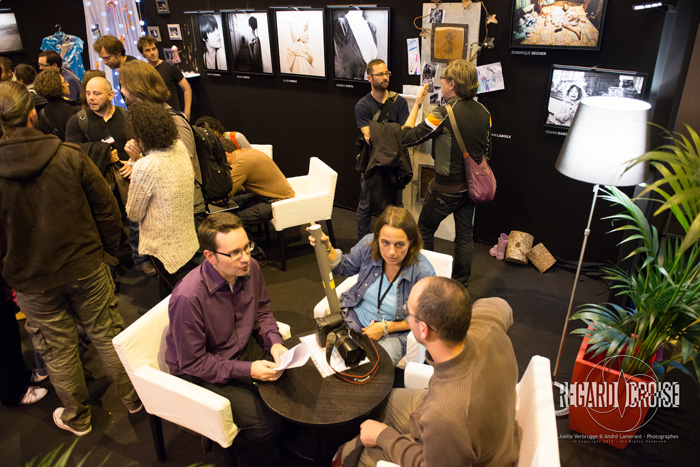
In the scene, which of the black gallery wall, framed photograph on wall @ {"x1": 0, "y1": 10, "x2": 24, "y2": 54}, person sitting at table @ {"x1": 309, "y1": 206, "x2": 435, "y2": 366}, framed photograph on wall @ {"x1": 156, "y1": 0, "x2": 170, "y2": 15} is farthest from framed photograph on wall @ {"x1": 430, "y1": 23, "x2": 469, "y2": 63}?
framed photograph on wall @ {"x1": 0, "y1": 10, "x2": 24, "y2": 54}

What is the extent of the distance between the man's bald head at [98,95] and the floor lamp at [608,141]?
2.86 metres

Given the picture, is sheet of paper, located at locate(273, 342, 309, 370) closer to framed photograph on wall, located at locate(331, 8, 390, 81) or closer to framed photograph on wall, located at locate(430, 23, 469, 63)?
framed photograph on wall, located at locate(430, 23, 469, 63)

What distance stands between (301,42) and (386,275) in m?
3.44

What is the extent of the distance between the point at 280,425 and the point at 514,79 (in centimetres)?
310

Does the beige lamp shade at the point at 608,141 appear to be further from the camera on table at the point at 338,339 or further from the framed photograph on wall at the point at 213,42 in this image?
the framed photograph on wall at the point at 213,42

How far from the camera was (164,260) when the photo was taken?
287 cm

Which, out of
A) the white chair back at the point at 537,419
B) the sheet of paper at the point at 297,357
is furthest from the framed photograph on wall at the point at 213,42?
the white chair back at the point at 537,419

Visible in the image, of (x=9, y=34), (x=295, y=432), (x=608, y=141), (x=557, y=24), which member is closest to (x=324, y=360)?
(x=295, y=432)

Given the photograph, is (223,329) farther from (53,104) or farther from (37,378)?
(53,104)

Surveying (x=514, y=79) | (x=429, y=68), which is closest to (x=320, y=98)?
(x=429, y=68)

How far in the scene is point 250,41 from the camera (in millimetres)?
5504

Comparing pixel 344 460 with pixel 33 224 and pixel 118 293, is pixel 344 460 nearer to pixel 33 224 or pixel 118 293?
pixel 33 224

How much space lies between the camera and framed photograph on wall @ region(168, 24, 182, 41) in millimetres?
6305

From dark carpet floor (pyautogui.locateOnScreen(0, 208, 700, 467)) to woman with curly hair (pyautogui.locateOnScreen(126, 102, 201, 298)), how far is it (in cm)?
90
